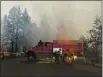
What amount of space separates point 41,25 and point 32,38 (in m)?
0.17

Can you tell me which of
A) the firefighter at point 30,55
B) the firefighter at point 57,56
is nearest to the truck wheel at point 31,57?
the firefighter at point 30,55

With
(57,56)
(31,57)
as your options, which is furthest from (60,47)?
(31,57)

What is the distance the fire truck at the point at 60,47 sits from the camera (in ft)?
9.43

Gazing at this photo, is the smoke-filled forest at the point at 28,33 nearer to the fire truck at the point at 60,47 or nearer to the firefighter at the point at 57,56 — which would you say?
the fire truck at the point at 60,47

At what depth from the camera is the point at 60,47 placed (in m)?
2.89

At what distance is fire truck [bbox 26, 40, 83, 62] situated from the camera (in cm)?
287

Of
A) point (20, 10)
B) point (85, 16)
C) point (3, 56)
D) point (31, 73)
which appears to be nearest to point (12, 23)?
point (20, 10)

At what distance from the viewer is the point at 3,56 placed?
2.88 m

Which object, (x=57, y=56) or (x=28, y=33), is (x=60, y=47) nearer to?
(x=57, y=56)

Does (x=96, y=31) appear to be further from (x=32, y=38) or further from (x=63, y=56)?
(x=32, y=38)

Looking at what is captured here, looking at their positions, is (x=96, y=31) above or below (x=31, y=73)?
above

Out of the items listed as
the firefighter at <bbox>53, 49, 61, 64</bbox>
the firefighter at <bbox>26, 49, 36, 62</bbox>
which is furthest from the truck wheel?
the firefighter at <bbox>53, 49, 61, 64</bbox>

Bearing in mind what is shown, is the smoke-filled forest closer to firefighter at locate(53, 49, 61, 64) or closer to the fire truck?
the fire truck

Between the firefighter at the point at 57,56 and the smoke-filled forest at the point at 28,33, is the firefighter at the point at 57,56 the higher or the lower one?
the lower one
